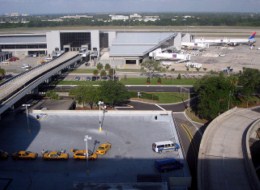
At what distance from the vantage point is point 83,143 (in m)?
16.2

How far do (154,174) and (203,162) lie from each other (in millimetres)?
2849

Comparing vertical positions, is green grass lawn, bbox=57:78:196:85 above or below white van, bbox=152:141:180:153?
below

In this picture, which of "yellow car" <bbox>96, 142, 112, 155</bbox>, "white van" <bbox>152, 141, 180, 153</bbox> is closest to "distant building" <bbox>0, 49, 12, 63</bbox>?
"yellow car" <bbox>96, 142, 112, 155</bbox>

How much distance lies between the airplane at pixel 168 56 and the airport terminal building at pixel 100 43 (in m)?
1.10

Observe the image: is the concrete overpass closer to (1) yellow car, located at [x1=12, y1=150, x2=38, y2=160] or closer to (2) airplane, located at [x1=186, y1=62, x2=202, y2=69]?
(1) yellow car, located at [x1=12, y1=150, x2=38, y2=160]

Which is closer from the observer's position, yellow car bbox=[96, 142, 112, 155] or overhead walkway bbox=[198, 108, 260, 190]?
overhead walkway bbox=[198, 108, 260, 190]

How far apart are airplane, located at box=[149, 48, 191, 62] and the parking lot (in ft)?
101

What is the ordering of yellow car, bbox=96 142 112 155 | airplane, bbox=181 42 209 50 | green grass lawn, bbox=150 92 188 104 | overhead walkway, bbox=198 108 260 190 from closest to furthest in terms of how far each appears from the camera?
overhead walkway, bbox=198 108 260 190
yellow car, bbox=96 142 112 155
green grass lawn, bbox=150 92 188 104
airplane, bbox=181 42 209 50

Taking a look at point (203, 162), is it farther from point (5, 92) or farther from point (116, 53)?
point (116, 53)

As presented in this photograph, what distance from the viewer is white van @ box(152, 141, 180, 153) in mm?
15086

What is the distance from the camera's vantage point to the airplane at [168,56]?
49312mm

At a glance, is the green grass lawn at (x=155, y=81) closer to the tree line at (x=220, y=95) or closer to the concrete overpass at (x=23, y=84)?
the concrete overpass at (x=23, y=84)

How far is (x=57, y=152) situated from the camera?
14.8m

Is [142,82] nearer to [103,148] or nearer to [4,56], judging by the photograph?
[103,148]
